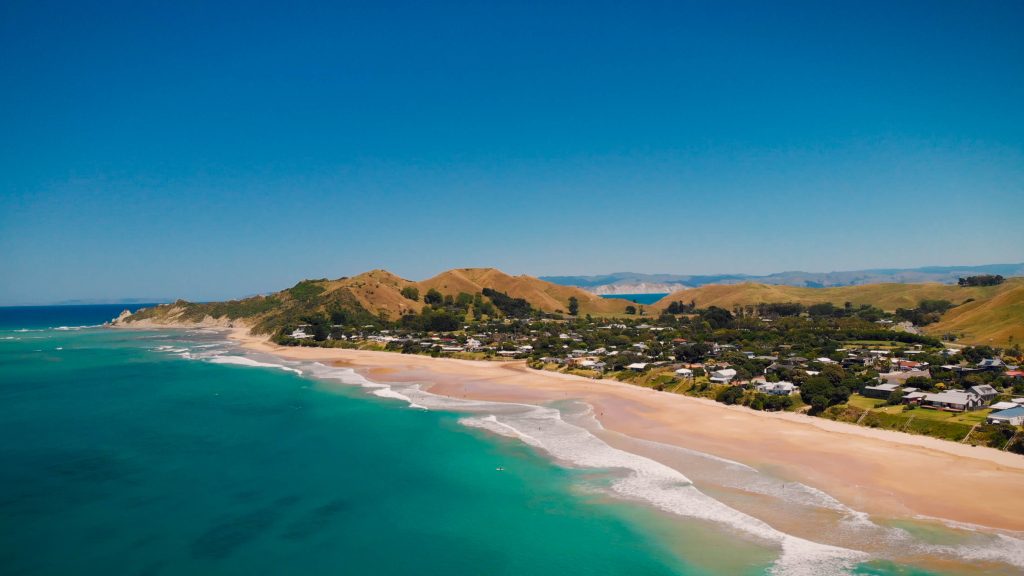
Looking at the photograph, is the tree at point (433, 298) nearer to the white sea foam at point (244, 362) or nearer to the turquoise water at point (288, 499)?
the white sea foam at point (244, 362)

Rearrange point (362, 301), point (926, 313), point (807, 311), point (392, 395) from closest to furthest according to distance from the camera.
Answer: point (392, 395) → point (926, 313) → point (807, 311) → point (362, 301)

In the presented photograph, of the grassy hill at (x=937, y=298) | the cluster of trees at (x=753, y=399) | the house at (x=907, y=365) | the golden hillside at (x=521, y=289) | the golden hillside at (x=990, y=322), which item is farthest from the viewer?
the golden hillside at (x=521, y=289)

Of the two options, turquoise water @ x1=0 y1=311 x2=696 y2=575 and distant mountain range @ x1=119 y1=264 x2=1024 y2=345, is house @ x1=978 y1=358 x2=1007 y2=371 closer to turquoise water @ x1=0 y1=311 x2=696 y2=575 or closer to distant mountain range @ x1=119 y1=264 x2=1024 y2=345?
turquoise water @ x1=0 y1=311 x2=696 y2=575

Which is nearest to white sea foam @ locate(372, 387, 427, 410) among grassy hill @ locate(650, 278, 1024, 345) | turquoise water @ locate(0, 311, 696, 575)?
turquoise water @ locate(0, 311, 696, 575)

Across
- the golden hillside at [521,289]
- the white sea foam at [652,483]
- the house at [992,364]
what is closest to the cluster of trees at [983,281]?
the golden hillside at [521,289]

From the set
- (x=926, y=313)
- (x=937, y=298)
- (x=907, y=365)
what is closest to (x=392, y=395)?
(x=907, y=365)

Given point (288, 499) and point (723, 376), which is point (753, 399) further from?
point (288, 499)
